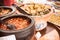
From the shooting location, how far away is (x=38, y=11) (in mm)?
1326

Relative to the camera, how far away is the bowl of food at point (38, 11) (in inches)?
47.1

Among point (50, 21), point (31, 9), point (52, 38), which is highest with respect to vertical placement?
point (31, 9)

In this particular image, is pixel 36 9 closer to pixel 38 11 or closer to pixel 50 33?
pixel 38 11

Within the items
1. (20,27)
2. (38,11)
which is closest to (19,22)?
(20,27)

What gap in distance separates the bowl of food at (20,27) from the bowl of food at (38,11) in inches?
5.8

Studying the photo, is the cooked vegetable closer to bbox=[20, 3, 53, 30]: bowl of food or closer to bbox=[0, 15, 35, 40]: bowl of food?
bbox=[20, 3, 53, 30]: bowl of food

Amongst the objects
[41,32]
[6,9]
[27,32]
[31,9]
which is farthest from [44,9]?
[27,32]

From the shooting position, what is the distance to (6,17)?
107 centimetres

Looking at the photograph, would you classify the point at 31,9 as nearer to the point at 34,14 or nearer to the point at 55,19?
the point at 34,14

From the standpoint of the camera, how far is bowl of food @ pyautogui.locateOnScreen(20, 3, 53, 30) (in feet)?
3.92

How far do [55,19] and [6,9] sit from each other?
0.53 m

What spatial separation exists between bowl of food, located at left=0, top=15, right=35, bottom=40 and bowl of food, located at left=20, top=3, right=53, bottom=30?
148 millimetres

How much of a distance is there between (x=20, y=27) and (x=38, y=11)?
40cm

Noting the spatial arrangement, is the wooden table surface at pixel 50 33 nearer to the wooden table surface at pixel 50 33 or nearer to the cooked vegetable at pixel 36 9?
the wooden table surface at pixel 50 33
